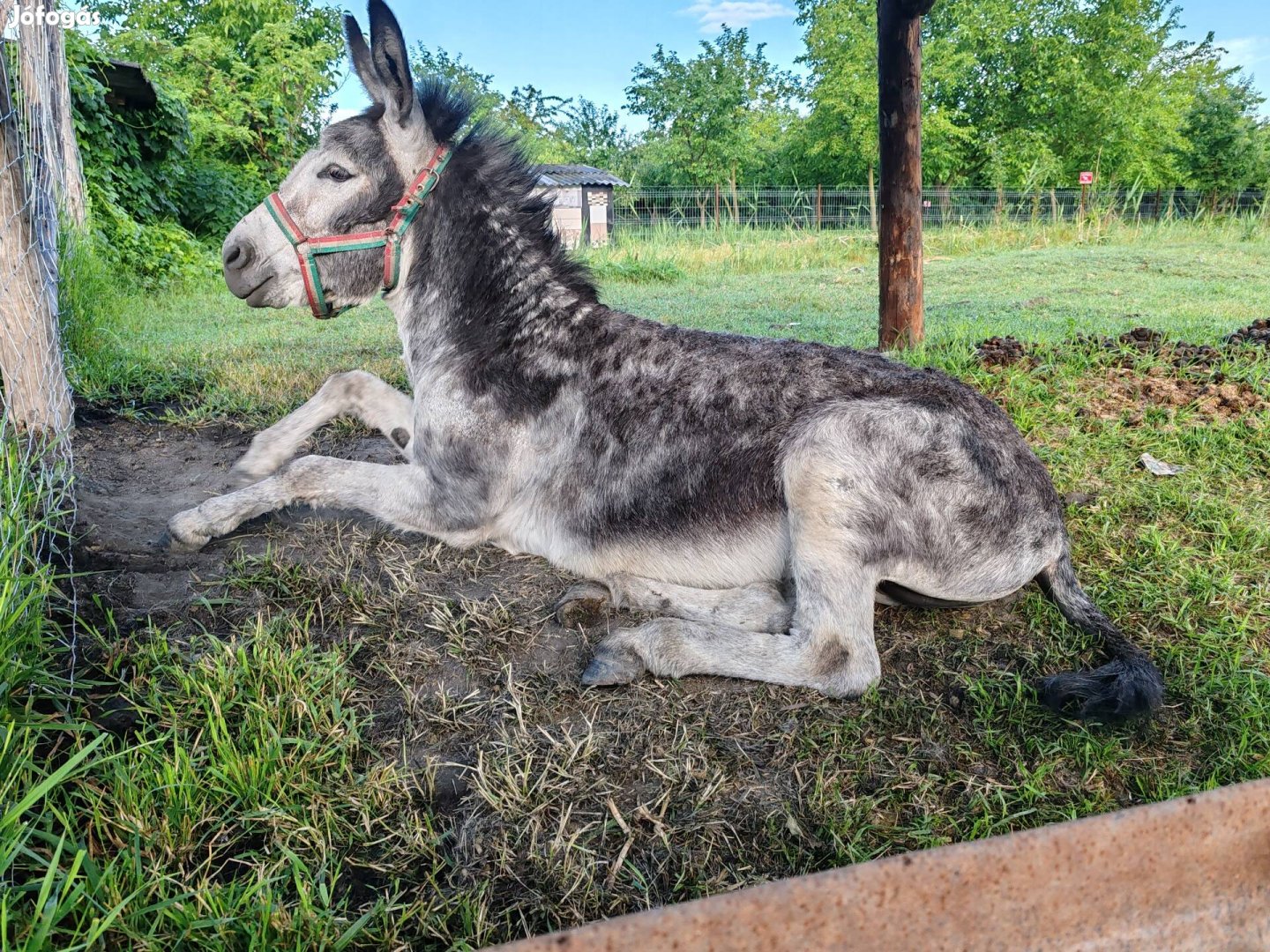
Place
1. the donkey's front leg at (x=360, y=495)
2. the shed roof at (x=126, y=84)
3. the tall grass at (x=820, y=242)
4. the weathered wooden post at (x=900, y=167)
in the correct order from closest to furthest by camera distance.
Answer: the donkey's front leg at (x=360, y=495) → the weathered wooden post at (x=900, y=167) → the shed roof at (x=126, y=84) → the tall grass at (x=820, y=242)

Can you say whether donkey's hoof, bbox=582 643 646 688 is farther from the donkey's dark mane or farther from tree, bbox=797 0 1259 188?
tree, bbox=797 0 1259 188

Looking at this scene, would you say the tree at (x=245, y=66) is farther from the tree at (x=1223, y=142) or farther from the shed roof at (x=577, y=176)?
the tree at (x=1223, y=142)

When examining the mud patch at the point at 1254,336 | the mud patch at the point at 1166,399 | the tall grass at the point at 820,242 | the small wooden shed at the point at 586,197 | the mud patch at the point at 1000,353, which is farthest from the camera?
the small wooden shed at the point at 586,197

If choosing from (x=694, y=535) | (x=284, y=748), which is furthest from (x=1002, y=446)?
(x=284, y=748)

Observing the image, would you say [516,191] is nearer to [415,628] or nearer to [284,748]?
[415,628]

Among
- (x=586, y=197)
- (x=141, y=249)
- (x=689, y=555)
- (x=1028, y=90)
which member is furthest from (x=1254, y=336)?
(x=1028, y=90)

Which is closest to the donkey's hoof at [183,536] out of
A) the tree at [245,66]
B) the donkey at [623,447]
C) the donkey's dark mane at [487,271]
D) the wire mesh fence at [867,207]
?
the donkey at [623,447]

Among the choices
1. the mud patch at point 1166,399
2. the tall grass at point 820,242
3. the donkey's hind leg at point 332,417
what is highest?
the tall grass at point 820,242

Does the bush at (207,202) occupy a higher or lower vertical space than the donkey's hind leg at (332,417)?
higher

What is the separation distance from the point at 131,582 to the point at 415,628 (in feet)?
3.46

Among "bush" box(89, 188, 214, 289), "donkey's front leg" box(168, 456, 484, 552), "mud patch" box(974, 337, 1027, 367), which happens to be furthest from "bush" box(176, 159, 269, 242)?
"mud patch" box(974, 337, 1027, 367)

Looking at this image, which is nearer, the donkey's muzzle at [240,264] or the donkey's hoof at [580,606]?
the donkey's hoof at [580,606]

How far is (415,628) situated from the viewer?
2.86m

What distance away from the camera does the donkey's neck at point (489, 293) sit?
343 centimetres
